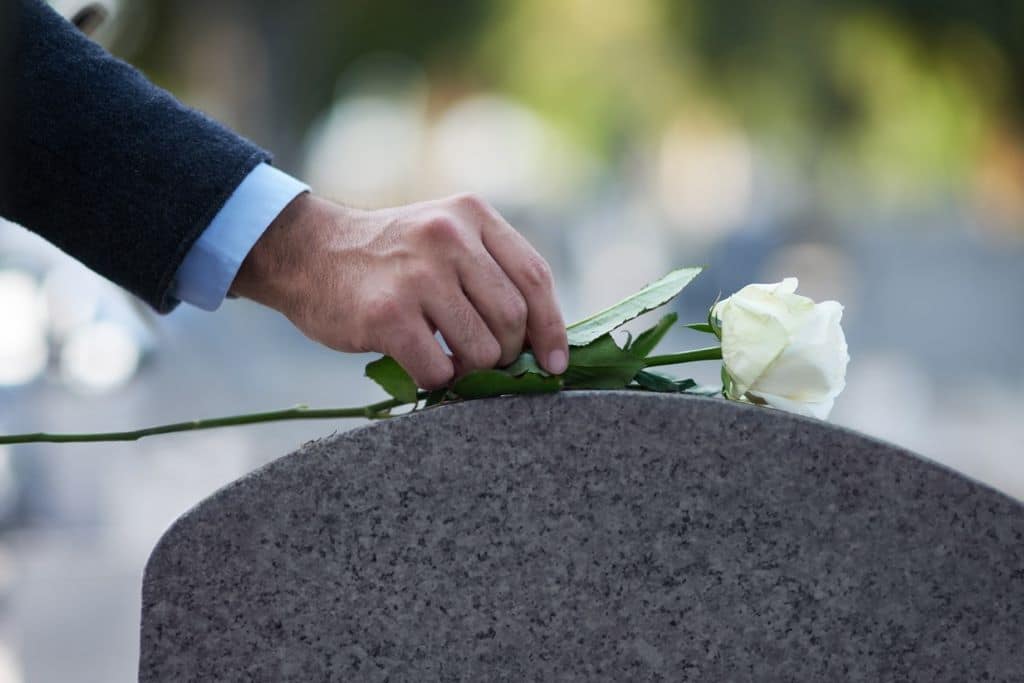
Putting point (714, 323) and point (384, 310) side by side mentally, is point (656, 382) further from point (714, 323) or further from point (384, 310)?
point (384, 310)

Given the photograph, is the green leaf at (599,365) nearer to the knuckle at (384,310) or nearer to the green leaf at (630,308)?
the green leaf at (630,308)

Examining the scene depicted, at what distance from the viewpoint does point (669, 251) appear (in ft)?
60.2

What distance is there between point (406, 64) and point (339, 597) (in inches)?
709

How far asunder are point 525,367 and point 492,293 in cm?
10

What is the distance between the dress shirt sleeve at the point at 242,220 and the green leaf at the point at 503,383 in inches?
11.7

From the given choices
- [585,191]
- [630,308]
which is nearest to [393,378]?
[630,308]

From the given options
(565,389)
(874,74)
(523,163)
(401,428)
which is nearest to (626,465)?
Result: (565,389)

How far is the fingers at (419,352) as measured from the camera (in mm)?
1416

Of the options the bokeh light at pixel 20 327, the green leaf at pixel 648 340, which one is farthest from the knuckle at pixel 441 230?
the bokeh light at pixel 20 327

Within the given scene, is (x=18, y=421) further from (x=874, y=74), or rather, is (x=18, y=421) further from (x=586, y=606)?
(x=874, y=74)

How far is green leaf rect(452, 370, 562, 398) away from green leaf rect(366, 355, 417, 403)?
67 millimetres

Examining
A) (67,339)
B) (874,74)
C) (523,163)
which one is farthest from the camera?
(523,163)

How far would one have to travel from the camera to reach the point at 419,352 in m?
1.42

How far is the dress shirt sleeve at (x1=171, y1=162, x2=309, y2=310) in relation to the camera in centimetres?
152
